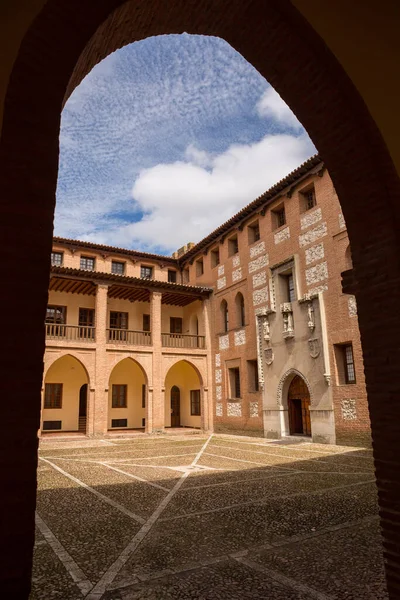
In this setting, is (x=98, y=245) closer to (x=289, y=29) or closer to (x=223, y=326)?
(x=223, y=326)

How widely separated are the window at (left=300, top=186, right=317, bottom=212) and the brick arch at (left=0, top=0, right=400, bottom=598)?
1491 centimetres

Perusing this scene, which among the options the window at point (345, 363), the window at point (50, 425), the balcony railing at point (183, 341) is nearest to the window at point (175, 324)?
the balcony railing at point (183, 341)

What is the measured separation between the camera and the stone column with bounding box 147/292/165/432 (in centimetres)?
2186

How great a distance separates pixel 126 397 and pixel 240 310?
9.27 m

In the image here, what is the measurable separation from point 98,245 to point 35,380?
23386mm

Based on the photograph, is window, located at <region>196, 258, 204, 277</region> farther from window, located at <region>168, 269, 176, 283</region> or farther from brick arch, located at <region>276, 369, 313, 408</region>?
brick arch, located at <region>276, 369, 313, 408</region>

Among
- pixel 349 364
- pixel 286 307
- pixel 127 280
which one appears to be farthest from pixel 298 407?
pixel 127 280

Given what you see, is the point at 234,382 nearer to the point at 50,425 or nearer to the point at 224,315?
the point at 224,315

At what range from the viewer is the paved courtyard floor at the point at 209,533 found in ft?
12.6

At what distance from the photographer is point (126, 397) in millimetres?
25734

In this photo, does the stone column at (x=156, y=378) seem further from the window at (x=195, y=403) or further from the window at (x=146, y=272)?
the window at (x=195, y=403)

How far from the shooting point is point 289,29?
351 cm

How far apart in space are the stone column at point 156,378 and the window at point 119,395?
4237 millimetres

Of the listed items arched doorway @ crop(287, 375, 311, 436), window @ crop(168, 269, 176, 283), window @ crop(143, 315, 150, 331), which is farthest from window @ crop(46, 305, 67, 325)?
arched doorway @ crop(287, 375, 311, 436)
